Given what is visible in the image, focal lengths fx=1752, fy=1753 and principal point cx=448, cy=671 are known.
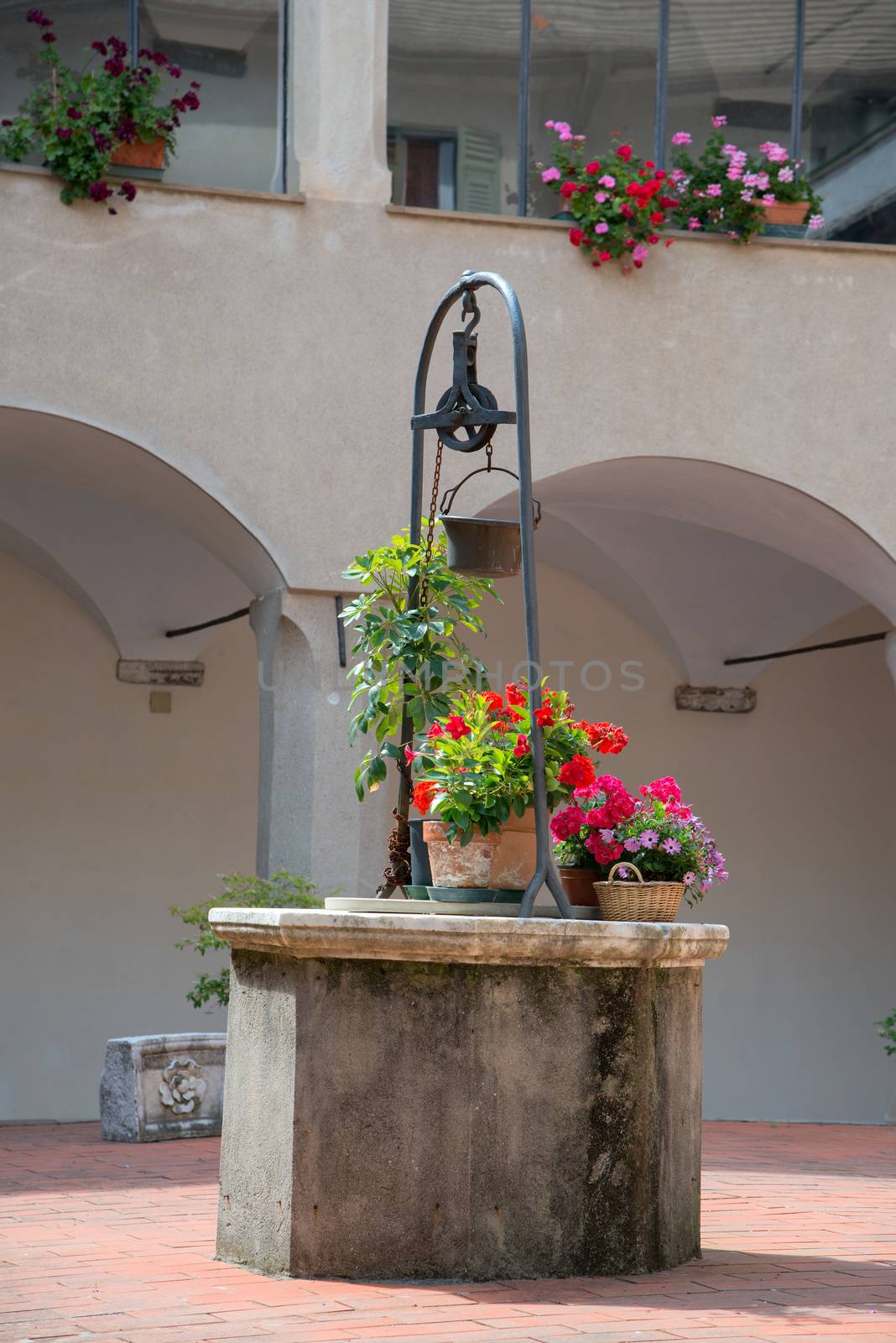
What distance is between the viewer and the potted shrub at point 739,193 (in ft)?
29.3

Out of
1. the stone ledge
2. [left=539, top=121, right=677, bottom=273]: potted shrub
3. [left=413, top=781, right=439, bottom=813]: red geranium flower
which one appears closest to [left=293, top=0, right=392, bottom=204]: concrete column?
[left=539, top=121, right=677, bottom=273]: potted shrub

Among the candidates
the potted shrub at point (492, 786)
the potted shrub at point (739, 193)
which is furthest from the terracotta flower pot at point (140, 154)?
the potted shrub at point (492, 786)

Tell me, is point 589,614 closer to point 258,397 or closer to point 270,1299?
point 258,397

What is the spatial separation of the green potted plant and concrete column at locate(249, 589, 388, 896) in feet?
10.5

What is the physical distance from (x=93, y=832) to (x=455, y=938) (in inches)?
316

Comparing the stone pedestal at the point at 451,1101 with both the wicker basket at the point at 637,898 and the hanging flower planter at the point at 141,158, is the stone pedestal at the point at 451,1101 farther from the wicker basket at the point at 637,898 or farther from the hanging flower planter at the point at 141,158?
the hanging flower planter at the point at 141,158

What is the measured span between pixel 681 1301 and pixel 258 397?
17.6 feet

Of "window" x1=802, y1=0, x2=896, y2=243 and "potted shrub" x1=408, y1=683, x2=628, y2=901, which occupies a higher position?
"window" x1=802, y1=0, x2=896, y2=243

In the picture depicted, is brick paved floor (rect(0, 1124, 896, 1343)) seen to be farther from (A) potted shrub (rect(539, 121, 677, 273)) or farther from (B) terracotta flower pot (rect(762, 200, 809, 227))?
(B) terracotta flower pot (rect(762, 200, 809, 227))

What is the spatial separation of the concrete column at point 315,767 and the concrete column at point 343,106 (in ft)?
6.65

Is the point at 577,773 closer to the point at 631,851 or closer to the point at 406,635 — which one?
the point at 631,851

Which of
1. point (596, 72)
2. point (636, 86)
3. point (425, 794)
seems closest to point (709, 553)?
point (636, 86)

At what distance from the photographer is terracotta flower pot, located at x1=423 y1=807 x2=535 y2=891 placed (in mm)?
4547

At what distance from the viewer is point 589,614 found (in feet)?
41.4
